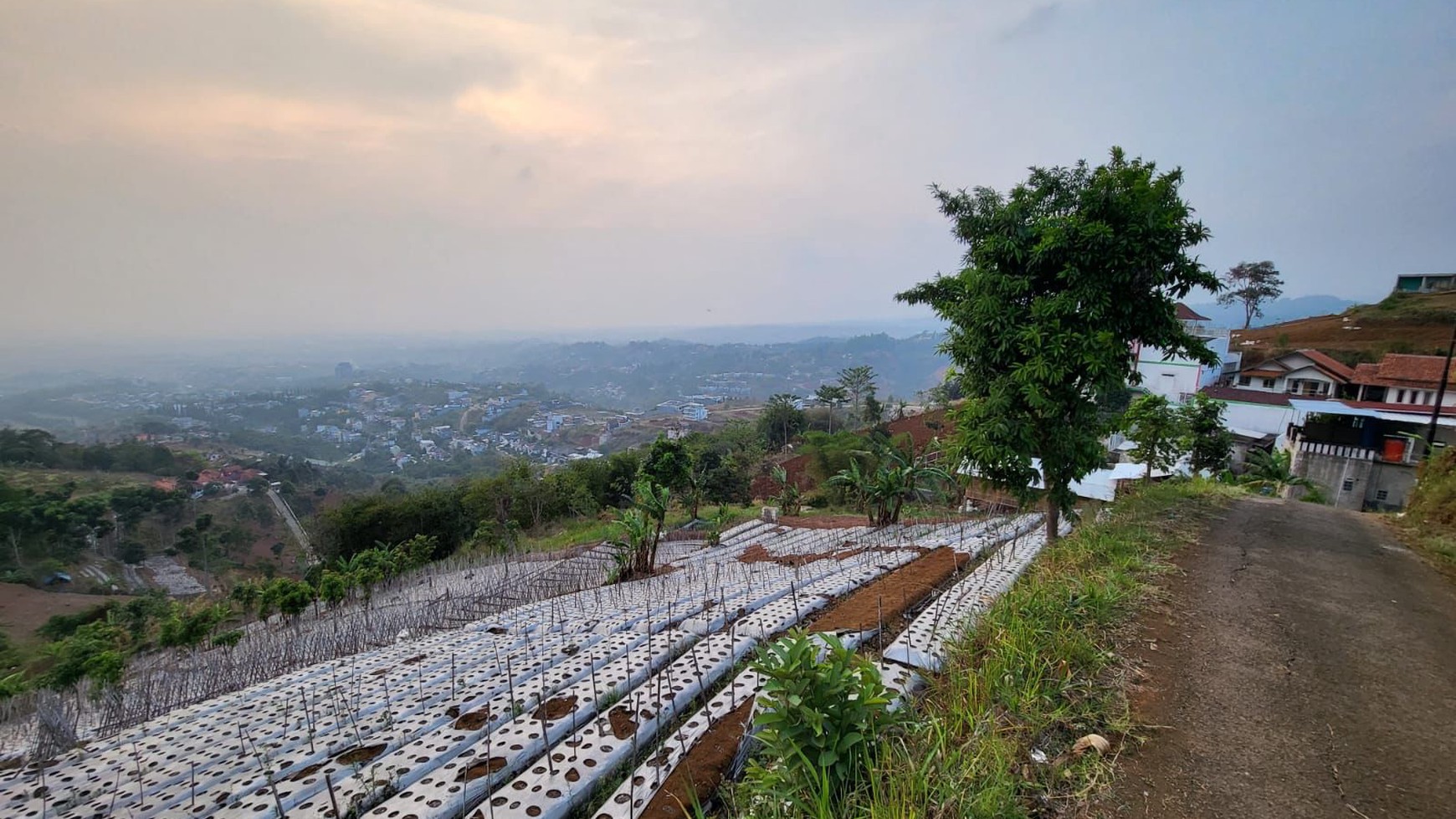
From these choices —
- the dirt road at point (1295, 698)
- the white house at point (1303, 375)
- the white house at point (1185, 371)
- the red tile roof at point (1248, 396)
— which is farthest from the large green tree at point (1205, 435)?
the white house at point (1185, 371)

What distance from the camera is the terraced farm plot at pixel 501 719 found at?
270 cm

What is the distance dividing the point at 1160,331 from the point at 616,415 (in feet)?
281

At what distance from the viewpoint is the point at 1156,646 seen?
12.1 ft

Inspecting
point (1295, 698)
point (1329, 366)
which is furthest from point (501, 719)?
point (1329, 366)

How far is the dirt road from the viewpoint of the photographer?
2.37m

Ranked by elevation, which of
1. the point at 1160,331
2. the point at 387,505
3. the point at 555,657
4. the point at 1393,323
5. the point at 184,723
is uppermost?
the point at 1393,323

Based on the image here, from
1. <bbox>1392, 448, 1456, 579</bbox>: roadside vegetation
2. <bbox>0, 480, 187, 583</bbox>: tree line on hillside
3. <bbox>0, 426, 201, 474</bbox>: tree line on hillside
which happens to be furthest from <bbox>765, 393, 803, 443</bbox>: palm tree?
<bbox>0, 426, 201, 474</bbox>: tree line on hillside

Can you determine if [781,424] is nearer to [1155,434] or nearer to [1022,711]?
[1155,434]

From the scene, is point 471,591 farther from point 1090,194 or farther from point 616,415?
point 616,415

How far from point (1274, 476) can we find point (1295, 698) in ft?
57.7

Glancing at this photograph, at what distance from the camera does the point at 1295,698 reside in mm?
3127

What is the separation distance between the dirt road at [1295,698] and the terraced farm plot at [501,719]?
3.93ft

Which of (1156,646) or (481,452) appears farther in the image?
(481,452)

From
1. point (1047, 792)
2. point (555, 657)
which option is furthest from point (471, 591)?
point (1047, 792)
